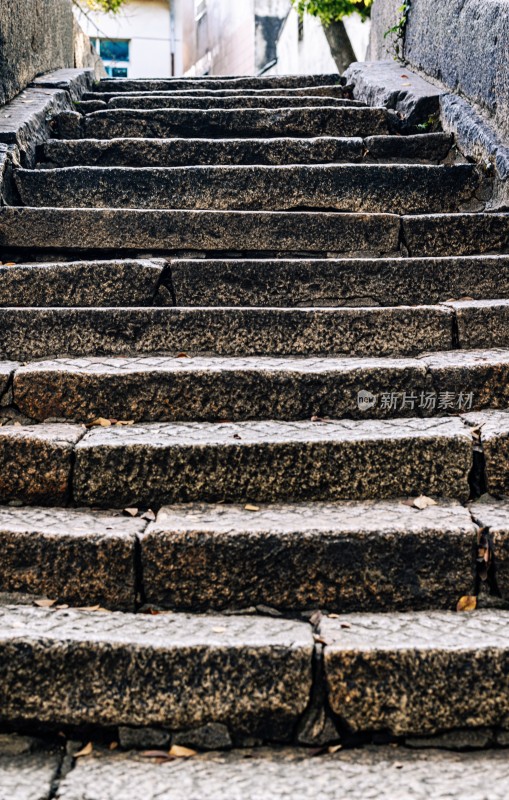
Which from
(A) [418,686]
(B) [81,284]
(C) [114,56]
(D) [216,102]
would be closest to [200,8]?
(C) [114,56]

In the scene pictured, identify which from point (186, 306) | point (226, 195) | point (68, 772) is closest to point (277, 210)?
point (226, 195)

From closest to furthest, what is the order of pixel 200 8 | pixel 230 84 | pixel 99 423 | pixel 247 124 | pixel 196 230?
pixel 99 423 → pixel 196 230 → pixel 247 124 → pixel 230 84 → pixel 200 8

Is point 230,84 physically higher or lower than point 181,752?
higher

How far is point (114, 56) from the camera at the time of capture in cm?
1919

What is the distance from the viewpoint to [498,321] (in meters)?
2.96

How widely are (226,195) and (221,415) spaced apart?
5.73 feet

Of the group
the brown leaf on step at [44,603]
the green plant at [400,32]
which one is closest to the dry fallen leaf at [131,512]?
the brown leaf on step at [44,603]

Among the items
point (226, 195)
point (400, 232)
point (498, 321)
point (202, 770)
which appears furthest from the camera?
point (226, 195)

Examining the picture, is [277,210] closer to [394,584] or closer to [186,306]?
[186,306]

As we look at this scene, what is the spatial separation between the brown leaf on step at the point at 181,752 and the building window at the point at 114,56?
1974cm

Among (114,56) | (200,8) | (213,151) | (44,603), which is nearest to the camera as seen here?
(44,603)

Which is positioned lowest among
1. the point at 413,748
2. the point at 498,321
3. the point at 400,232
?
the point at 413,748

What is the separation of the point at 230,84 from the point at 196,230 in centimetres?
328

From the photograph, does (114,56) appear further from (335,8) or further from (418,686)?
(418,686)
